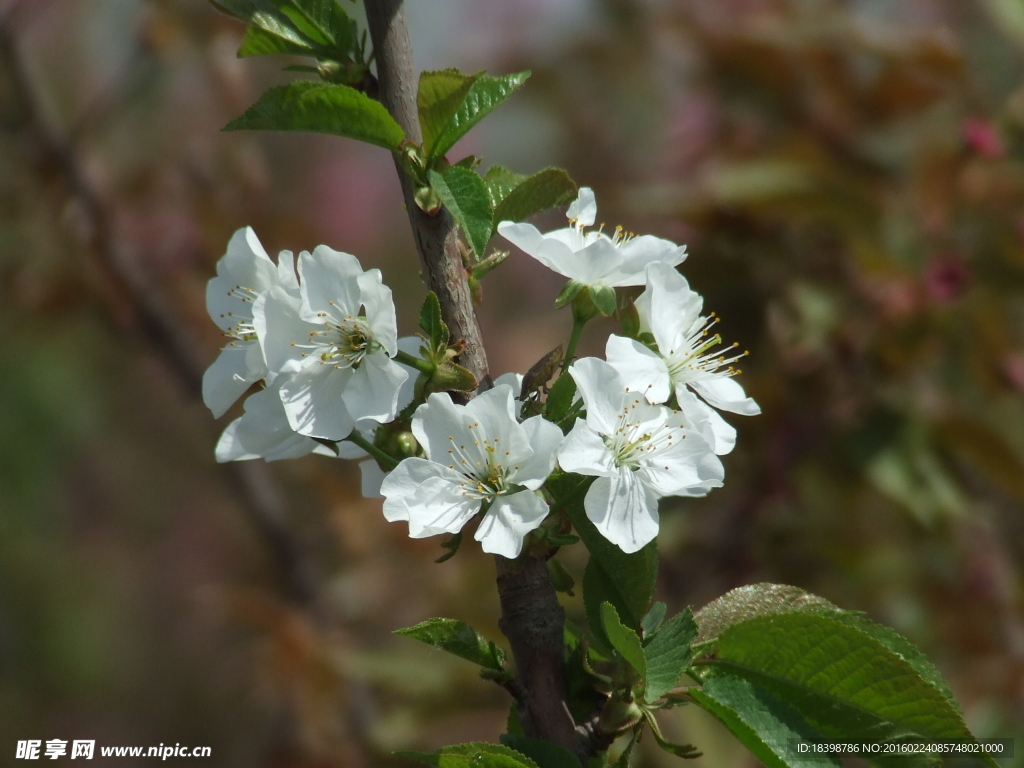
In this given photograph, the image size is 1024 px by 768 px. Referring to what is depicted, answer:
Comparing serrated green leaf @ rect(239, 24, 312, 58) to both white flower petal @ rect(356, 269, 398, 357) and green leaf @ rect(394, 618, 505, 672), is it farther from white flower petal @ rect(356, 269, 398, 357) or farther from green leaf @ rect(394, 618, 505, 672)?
green leaf @ rect(394, 618, 505, 672)

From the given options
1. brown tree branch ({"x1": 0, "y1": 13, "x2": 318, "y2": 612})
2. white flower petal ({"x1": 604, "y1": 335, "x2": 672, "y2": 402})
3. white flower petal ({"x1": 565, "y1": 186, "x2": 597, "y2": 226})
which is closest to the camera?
white flower petal ({"x1": 604, "y1": 335, "x2": 672, "y2": 402})

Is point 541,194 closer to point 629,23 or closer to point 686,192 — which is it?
point 686,192

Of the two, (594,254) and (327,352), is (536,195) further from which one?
(327,352)

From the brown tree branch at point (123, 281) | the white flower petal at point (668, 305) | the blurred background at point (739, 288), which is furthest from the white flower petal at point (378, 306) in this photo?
the brown tree branch at point (123, 281)

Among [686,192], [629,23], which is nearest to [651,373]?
[686,192]

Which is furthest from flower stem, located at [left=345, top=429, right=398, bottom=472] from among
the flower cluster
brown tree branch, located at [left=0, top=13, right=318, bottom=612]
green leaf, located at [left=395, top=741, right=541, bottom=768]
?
brown tree branch, located at [left=0, top=13, right=318, bottom=612]
